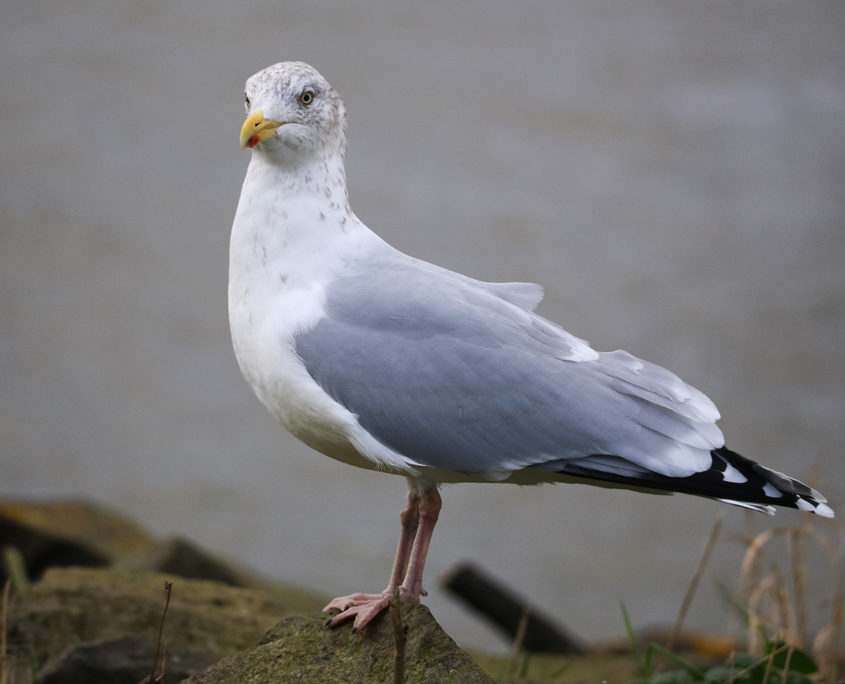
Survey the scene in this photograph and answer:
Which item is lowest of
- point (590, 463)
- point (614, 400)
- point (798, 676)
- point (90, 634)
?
point (90, 634)

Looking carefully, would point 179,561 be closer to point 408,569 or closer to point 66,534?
point 66,534

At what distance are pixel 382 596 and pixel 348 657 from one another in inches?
5.4

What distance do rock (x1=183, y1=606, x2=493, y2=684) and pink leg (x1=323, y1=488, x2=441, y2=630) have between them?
0.10ft

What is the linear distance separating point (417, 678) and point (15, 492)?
5557 mm

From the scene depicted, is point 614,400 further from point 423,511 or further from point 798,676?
point 798,676

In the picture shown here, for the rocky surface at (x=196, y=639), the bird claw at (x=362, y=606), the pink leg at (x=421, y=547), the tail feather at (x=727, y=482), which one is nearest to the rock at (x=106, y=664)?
the rocky surface at (x=196, y=639)

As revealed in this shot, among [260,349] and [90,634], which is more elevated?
[260,349]

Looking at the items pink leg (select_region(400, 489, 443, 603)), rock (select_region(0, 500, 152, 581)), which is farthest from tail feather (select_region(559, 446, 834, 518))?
rock (select_region(0, 500, 152, 581))

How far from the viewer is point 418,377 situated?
2.10 meters

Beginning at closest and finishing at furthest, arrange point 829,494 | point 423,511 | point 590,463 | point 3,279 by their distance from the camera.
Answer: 1. point 590,463
2. point 423,511
3. point 829,494
4. point 3,279

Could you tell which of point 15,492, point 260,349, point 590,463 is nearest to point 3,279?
point 15,492

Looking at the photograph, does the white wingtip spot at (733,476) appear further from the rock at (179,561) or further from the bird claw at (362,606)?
the rock at (179,561)

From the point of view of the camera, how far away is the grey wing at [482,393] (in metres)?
2.05

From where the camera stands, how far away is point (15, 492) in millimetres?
6762
